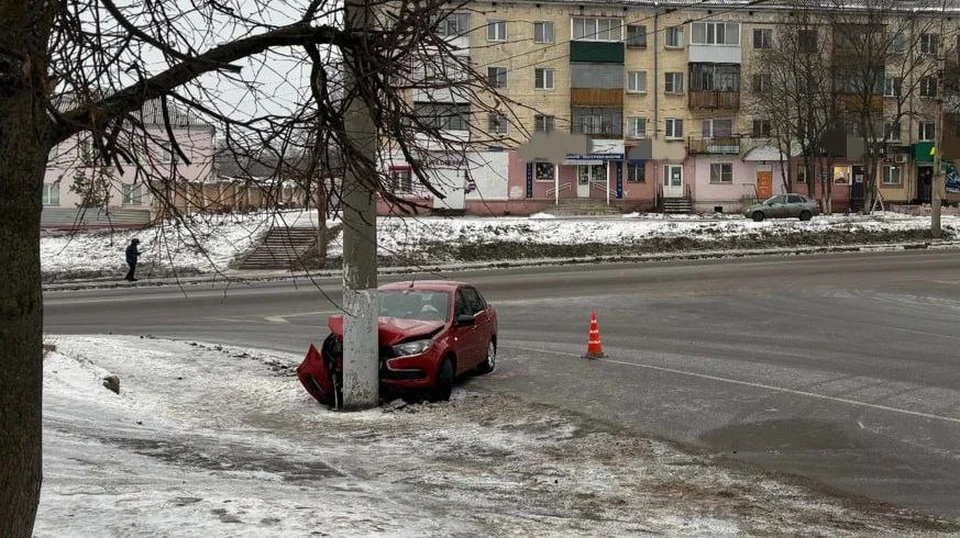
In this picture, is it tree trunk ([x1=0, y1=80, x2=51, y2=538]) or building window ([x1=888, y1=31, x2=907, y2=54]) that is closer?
tree trunk ([x1=0, y1=80, x2=51, y2=538])

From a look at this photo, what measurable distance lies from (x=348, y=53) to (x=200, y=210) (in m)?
1.18

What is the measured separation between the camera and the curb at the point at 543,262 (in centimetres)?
3259

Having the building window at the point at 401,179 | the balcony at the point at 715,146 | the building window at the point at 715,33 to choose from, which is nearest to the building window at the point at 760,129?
the balcony at the point at 715,146

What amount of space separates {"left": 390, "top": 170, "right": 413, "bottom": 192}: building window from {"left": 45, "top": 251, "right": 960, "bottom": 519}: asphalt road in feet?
2.74

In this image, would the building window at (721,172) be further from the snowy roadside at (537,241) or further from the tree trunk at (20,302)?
the tree trunk at (20,302)


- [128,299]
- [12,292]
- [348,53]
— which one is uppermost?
[348,53]

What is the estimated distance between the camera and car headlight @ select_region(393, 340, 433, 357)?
1195 centimetres

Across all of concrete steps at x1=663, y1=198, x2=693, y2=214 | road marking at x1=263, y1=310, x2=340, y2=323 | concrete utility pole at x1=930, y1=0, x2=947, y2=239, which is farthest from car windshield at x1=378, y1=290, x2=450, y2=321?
concrete steps at x1=663, y1=198, x2=693, y2=214

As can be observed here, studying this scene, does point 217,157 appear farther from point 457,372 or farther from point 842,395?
point 842,395

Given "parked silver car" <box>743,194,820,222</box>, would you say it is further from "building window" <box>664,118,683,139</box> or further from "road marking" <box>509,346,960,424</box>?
"road marking" <box>509,346,960,424</box>

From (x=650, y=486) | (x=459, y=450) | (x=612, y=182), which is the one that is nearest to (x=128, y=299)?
(x=459, y=450)

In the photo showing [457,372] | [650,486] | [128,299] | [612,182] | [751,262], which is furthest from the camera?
[612,182]

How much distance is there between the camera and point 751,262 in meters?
33.3

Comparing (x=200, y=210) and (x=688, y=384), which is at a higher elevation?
(x=200, y=210)
